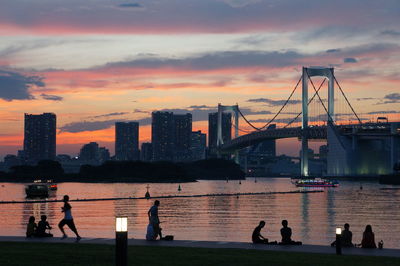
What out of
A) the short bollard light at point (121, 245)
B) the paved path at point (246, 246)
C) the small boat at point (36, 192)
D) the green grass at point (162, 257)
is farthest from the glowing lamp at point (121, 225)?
the small boat at point (36, 192)

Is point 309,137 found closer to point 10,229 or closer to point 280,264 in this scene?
point 10,229

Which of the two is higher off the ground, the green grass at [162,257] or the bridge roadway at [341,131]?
the bridge roadway at [341,131]

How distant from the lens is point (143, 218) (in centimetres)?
4341

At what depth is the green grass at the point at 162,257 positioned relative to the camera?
48.6 feet

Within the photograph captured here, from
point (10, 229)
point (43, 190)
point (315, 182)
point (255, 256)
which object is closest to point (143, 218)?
point (10, 229)

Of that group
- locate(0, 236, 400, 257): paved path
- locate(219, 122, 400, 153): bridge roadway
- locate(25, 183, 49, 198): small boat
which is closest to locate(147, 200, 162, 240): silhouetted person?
locate(0, 236, 400, 257): paved path

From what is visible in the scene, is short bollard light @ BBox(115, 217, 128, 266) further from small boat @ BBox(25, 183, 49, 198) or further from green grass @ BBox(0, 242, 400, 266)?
small boat @ BBox(25, 183, 49, 198)

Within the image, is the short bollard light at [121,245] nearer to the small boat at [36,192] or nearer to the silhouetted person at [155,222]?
the silhouetted person at [155,222]

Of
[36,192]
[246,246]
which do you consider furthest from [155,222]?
[36,192]

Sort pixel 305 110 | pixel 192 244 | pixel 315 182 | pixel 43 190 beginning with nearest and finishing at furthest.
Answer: pixel 192 244 < pixel 43 190 < pixel 315 182 < pixel 305 110

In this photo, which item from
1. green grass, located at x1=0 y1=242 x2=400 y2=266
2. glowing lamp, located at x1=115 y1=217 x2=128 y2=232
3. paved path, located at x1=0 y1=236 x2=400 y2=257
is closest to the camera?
glowing lamp, located at x1=115 y1=217 x2=128 y2=232

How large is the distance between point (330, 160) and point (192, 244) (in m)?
125

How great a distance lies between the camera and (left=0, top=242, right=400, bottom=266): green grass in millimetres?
14828

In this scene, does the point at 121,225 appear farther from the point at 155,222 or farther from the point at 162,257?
the point at 155,222
